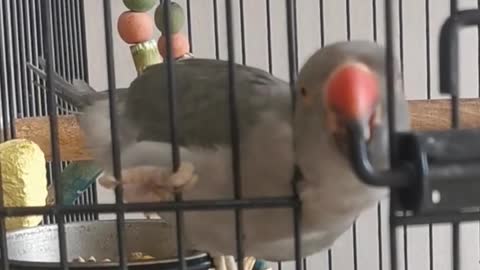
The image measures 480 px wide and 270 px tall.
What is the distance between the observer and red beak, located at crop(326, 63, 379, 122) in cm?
33

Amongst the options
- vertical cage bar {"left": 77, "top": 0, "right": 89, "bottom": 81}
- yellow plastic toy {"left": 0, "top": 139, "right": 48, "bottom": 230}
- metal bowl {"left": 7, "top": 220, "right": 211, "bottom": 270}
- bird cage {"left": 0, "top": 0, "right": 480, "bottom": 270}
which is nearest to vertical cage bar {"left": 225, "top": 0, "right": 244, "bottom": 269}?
bird cage {"left": 0, "top": 0, "right": 480, "bottom": 270}

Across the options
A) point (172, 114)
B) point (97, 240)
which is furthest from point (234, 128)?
point (97, 240)

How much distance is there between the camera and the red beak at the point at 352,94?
33cm

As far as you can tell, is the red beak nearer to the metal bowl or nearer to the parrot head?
the parrot head

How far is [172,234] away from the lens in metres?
0.84

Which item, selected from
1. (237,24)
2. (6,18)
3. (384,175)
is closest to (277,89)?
(384,175)

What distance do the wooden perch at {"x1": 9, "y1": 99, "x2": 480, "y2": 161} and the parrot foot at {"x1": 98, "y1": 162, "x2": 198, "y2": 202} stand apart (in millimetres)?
442

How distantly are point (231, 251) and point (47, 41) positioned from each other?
7.6 inches

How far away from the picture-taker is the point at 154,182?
1.72 ft

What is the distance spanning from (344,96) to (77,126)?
0.73m

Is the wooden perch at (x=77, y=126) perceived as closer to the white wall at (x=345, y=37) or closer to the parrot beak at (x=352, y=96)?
the white wall at (x=345, y=37)

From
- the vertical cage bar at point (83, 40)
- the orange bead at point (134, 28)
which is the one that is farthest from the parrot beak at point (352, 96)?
the vertical cage bar at point (83, 40)

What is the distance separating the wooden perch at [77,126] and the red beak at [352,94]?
65 centimetres

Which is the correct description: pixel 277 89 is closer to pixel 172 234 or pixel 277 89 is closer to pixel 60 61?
pixel 172 234
